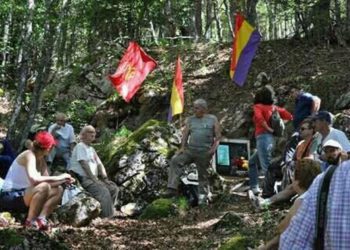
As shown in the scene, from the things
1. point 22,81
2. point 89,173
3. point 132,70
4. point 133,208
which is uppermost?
point 132,70

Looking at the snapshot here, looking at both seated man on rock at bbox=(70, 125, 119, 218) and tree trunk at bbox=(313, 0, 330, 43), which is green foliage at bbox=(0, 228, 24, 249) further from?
tree trunk at bbox=(313, 0, 330, 43)

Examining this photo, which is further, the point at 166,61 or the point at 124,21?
the point at 124,21

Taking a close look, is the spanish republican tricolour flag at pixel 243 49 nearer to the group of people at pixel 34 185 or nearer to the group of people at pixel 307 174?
the group of people at pixel 307 174

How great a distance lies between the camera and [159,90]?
49.2 ft

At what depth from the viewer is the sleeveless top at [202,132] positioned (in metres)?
8.12

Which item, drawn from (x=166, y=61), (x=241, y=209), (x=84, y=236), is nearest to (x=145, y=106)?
(x=166, y=61)

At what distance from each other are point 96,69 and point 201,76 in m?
3.41

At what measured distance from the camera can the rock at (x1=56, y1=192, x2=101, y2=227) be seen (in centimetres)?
678

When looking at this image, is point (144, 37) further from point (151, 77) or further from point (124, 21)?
point (151, 77)

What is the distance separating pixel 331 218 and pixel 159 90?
13.3 m

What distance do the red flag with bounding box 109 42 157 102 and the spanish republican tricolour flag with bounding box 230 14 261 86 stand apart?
89.4 inches

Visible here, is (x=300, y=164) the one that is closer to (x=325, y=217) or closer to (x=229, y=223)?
(x=325, y=217)

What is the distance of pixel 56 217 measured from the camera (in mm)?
6777

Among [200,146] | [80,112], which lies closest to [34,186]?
[200,146]
